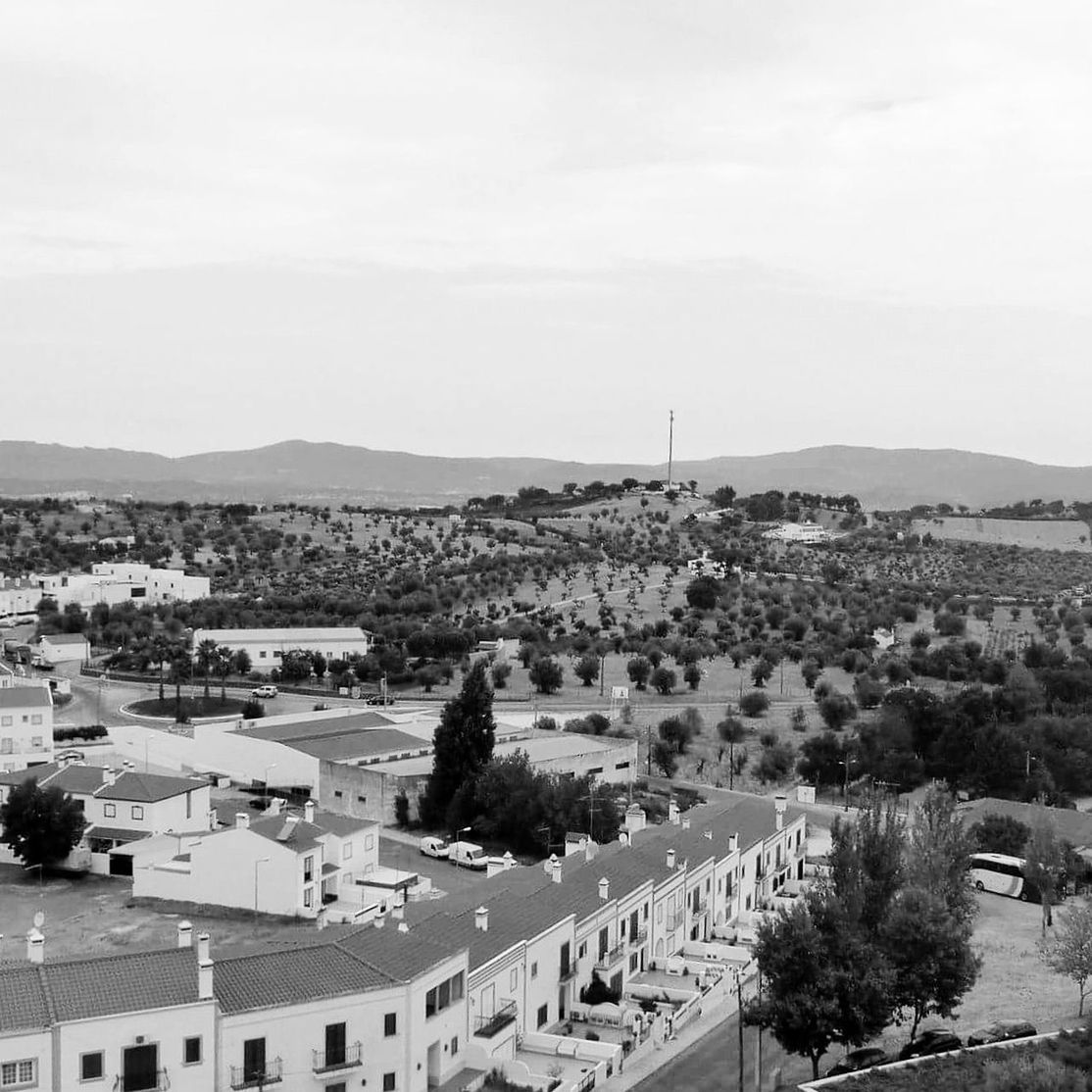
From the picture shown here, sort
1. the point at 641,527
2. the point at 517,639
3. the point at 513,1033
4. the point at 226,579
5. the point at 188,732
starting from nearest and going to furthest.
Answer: the point at 513,1033 < the point at 188,732 < the point at 517,639 < the point at 226,579 < the point at 641,527

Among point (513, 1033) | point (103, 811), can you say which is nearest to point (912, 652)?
point (103, 811)

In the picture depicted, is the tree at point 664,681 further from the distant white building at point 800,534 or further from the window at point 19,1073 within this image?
the distant white building at point 800,534

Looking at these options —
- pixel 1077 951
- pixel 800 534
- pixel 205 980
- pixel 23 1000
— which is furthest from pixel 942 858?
pixel 800 534

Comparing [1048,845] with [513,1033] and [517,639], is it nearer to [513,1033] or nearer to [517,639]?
[513,1033]

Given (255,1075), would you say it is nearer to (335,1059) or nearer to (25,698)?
(335,1059)

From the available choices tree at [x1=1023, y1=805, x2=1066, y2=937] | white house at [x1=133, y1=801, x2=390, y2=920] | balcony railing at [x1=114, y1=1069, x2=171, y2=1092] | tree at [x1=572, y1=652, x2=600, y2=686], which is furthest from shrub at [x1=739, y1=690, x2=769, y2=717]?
balcony railing at [x1=114, y1=1069, x2=171, y2=1092]

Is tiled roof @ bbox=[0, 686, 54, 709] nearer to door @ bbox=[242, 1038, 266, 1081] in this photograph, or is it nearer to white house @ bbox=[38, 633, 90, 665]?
white house @ bbox=[38, 633, 90, 665]
